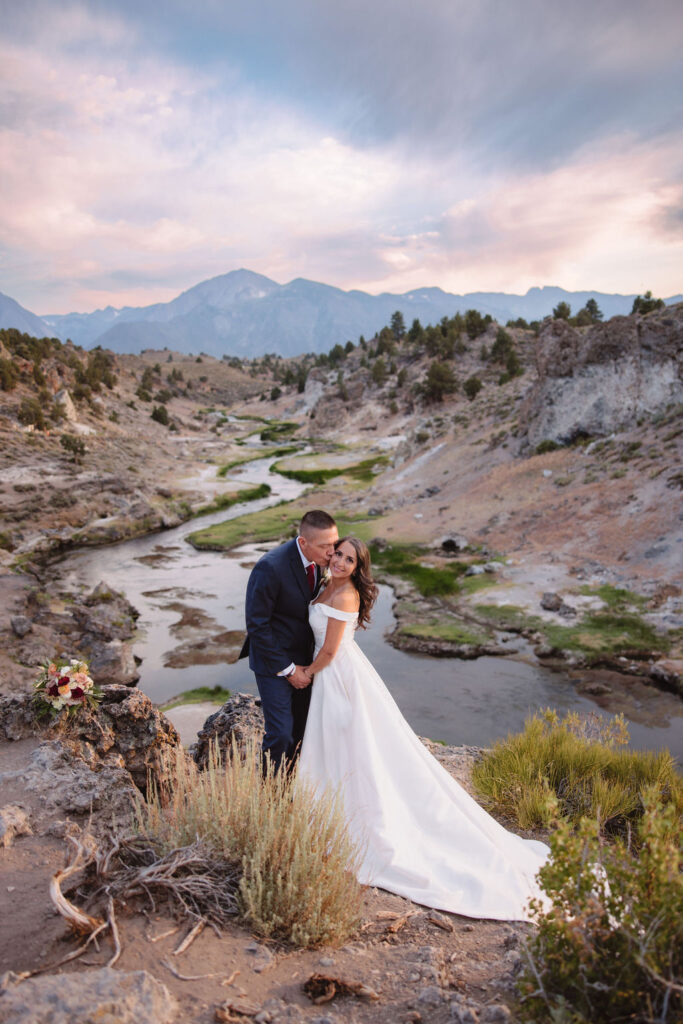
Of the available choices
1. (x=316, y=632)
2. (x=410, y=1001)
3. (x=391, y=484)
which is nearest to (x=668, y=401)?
(x=391, y=484)

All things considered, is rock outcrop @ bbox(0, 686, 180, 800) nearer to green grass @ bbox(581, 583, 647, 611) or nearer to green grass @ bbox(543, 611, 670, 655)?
green grass @ bbox(543, 611, 670, 655)

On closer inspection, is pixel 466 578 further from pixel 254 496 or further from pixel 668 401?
pixel 254 496

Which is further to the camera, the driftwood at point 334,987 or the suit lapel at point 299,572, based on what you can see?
the suit lapel at point 299,572

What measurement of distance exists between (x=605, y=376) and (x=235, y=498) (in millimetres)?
21755

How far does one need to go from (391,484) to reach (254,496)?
866 centimetres

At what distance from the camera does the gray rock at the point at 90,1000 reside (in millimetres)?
2061

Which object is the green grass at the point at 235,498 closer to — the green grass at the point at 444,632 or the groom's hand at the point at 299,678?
the green grass at the point at 444,632

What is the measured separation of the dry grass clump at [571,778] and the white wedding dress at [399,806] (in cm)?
146

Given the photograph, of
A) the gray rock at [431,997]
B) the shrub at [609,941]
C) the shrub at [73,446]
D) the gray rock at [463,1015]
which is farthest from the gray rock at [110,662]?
the shrub at [73,446]

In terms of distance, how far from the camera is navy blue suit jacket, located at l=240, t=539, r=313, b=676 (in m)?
5.01

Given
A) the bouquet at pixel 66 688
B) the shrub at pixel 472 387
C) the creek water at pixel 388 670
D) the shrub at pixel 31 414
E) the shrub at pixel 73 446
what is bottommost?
the creek water at pixel 388 670

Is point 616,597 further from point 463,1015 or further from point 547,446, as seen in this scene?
point 463,1015

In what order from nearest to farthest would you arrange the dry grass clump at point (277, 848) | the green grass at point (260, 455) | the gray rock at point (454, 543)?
the dry grass clump at point (277, 848) → the gray rock at point (454, 543) → the green grass at point (260, 455)

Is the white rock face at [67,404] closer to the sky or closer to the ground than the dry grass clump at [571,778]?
closer to the sky
